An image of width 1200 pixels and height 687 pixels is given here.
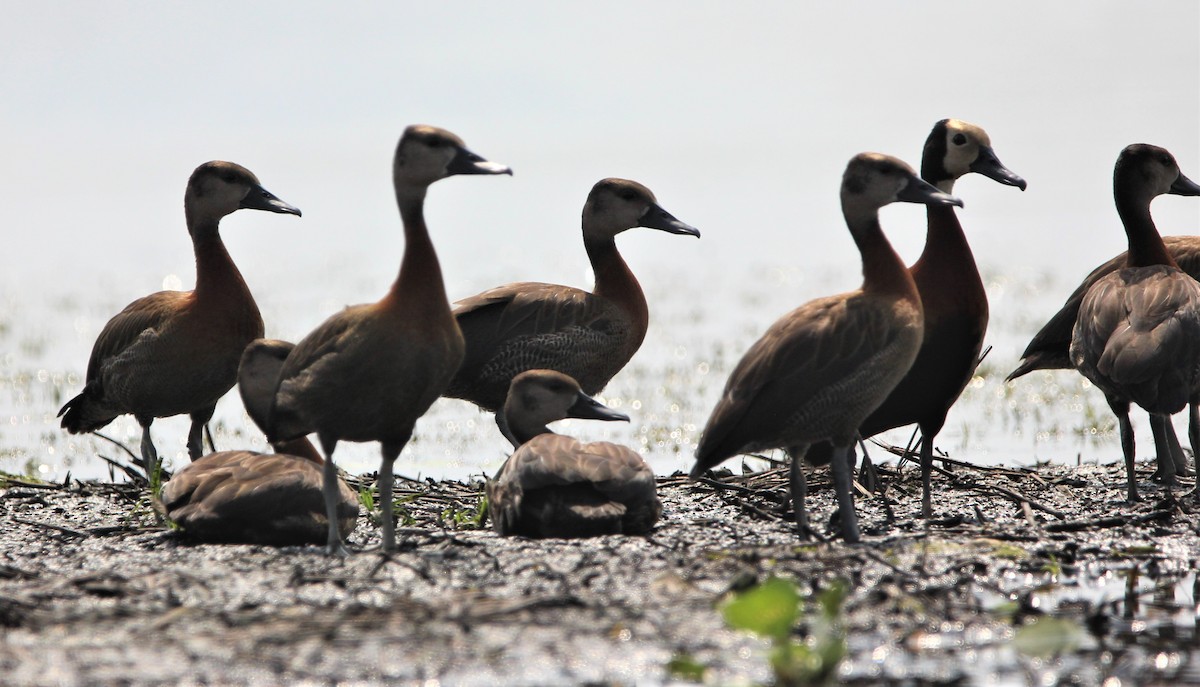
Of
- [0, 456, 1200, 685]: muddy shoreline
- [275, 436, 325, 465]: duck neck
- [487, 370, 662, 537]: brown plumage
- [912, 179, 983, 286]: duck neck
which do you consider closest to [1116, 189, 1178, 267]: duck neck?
[912, 179, 983, 286]: duck neck

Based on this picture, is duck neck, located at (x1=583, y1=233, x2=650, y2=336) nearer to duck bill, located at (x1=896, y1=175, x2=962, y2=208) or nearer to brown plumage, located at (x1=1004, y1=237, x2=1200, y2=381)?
brown plumage, located at (x1=1004, y1=237, x2=1200, y2=381)

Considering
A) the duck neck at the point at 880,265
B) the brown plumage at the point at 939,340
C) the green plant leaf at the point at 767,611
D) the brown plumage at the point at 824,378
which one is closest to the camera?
the green plant leaf at the point at 767,611

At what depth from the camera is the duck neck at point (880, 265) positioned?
21.3 ft

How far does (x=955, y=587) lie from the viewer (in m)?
5.36

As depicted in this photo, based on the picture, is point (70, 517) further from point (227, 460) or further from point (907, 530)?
point (907, 530)

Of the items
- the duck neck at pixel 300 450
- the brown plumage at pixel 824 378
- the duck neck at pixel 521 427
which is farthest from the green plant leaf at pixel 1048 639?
the duck neck at pixel 300 450

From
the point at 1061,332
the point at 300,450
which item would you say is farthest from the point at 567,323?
the point at 1061,332

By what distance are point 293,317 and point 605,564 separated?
11.8 m

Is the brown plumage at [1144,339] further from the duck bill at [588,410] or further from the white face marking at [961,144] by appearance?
the duck bill at [588,410]

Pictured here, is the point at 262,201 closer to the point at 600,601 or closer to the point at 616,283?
the point at 616,283

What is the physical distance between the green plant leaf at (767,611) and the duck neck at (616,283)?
4304mm

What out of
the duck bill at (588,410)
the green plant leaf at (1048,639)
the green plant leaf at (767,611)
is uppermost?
the duck bill at (588,410)

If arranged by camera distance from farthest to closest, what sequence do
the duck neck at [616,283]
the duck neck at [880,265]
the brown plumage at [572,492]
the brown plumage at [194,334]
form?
the duck neck at [616,283] → the brown plumage at [194,334] → the duck neck at [880,265] → the brown plumage at [572,492]

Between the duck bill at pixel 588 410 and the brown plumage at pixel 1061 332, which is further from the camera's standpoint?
the brown plumage at pixel 1061 332
